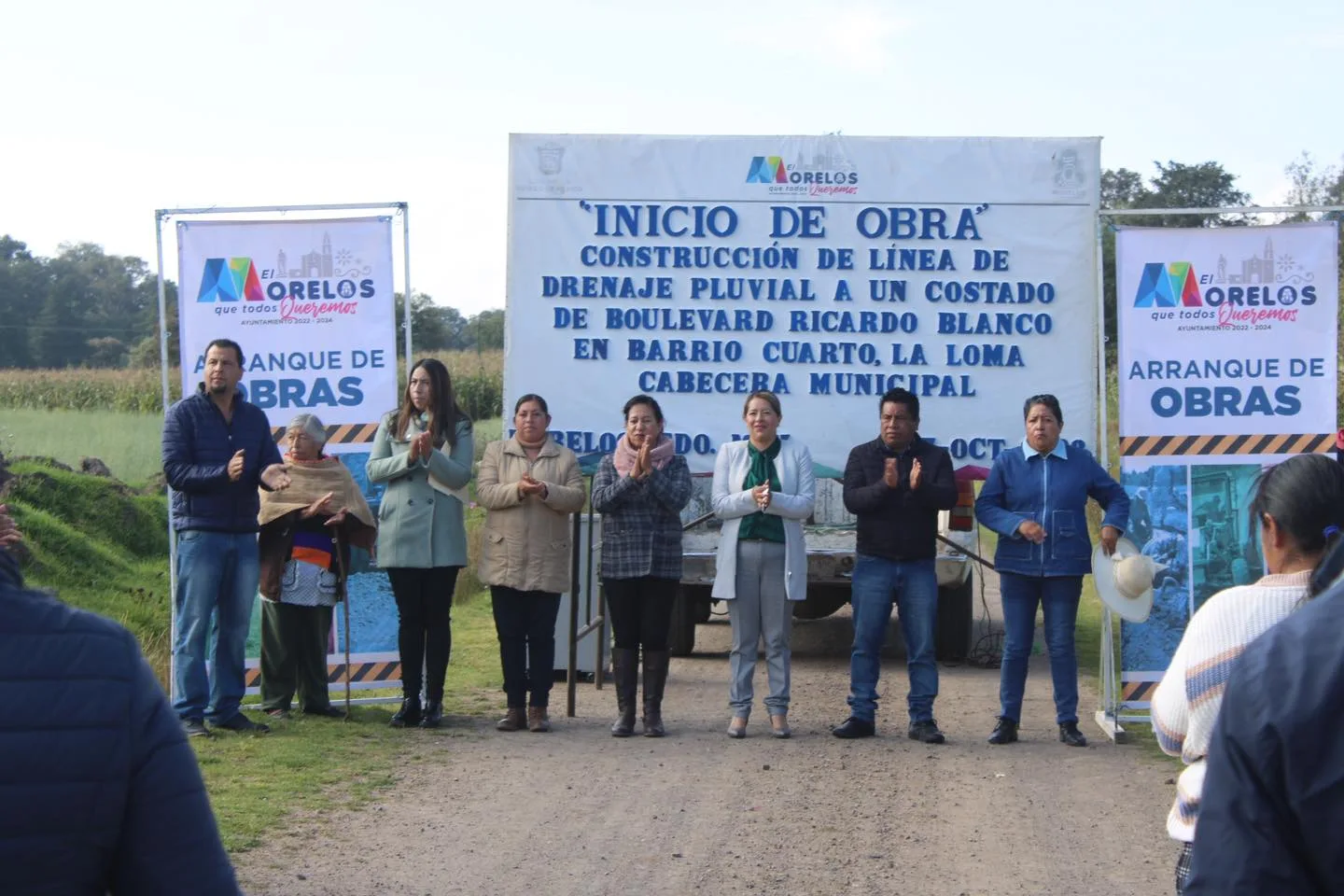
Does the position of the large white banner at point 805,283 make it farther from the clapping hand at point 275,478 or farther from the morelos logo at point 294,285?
the clapping hand at point 275,478

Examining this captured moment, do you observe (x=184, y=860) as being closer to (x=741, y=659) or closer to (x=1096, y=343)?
(x=741, y=659)

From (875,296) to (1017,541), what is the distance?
5.95ft

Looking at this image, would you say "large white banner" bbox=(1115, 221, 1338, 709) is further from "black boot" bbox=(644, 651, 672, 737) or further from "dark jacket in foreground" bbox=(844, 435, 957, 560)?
"black boot" bbox=(644, 651, 672, 737)

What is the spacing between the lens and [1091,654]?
1285 centimetres

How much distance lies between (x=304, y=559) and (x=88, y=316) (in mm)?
46304

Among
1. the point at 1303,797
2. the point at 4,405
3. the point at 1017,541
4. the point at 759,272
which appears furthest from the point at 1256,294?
the point at 4,405

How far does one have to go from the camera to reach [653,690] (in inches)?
355

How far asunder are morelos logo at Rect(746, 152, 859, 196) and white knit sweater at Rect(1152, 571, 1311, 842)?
664cm

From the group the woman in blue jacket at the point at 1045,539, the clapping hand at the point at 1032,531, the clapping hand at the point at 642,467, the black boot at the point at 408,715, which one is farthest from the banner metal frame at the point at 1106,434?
the black boot at the point at 408,715

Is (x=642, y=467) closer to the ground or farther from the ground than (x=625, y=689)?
farther from the ground

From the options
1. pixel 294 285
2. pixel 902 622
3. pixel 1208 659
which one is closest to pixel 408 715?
pixel 294 285

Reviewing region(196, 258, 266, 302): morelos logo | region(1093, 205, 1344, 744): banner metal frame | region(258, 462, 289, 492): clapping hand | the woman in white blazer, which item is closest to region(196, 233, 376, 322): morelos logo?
region(196, 258, 266, 302): morelos logo

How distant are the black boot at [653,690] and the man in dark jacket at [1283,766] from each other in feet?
23.3

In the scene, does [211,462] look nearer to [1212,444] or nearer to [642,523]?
[642,523]
